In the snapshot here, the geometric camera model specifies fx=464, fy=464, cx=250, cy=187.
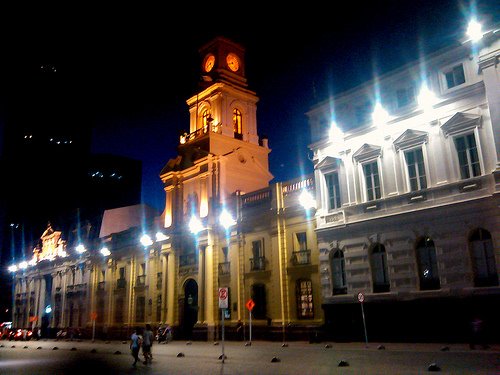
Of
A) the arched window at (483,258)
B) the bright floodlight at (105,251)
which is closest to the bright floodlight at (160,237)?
the bright floodlight at (105,251)

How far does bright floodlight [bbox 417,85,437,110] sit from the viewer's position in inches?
943

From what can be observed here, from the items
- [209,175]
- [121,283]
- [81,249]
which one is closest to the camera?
[209,175]

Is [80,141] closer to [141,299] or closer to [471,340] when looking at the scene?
[141,299]

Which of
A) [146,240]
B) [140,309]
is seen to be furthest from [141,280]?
[146,240]

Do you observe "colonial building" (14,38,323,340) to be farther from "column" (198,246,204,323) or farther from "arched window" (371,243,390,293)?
"arched window" (371,243,390,293)

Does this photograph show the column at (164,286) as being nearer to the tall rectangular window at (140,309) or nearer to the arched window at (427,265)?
the tall rectangular window at (140,309)

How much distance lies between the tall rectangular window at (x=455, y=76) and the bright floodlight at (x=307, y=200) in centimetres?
1098

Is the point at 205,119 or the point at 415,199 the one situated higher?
the point at 205,119

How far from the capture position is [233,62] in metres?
46.0

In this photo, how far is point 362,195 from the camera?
2645 centimetres

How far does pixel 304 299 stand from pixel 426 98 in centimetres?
1464

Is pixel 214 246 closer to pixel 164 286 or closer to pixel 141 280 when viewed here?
pixel 164 286

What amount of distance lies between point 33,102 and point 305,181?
96.4 meters

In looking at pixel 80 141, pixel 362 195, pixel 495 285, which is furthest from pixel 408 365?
pixel 80 141
